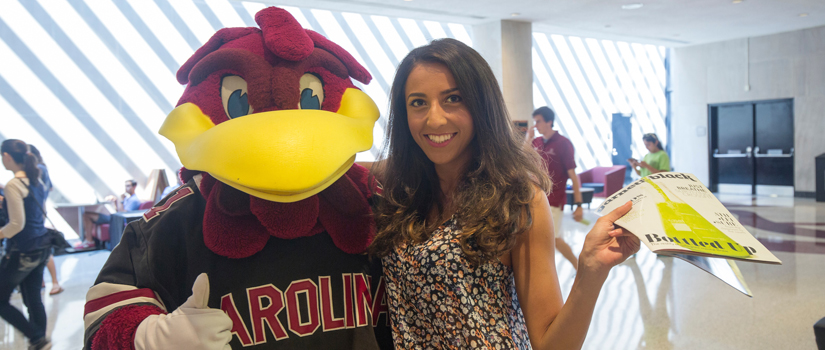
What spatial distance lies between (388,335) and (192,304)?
0.52 metres

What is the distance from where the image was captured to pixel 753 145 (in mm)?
11211

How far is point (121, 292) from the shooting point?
1.03 m

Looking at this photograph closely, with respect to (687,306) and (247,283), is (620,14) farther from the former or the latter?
(247,283)

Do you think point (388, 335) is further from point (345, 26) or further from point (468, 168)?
point (345, 26)

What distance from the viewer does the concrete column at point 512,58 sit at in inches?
340

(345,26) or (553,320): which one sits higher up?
(345,26)

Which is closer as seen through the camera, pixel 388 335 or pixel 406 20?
pixel 388 335

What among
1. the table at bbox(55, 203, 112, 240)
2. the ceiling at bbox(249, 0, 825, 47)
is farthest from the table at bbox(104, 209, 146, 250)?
the ceiling at bbox(249, 0, 825, 47)

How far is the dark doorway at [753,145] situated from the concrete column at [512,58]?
583 centimetres

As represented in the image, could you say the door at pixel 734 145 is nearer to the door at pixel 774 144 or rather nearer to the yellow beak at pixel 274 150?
the door at pixel 774 144

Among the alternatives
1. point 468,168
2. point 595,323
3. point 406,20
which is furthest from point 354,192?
point 406,20

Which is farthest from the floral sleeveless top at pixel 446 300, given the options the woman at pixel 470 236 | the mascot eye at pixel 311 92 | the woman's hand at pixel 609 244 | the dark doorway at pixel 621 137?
the dark doorway at pixel 621 137

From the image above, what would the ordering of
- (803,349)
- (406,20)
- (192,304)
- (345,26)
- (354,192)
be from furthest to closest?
(406,20)
(345,26)
(803,349)
(354,192)
(192,304)

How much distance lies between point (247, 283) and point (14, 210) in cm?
306
